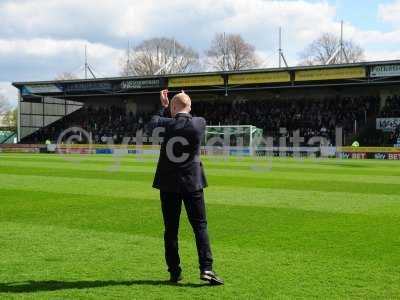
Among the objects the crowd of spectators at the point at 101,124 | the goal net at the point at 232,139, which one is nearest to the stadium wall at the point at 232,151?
→ the goal net at the point at 232,139

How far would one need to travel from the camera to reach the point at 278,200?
14.5 metres

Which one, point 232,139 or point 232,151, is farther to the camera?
point 232,139

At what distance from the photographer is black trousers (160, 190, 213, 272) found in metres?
6.34

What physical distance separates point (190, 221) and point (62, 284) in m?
1.51

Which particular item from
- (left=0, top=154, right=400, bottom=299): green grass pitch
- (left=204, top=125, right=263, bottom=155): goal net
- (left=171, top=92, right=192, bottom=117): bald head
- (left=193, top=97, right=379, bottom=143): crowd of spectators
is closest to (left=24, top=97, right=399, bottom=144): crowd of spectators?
(left=193, top=97, right=379, bottom=143): crowd of spectators

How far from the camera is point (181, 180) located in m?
6.30

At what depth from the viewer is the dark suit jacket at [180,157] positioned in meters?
6.33

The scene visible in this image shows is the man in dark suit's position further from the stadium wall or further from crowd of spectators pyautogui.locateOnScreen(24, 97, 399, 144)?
crowd of spectators pyautogui.locateOnScreen(24, 97, 399, 144)

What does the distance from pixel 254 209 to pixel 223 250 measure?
4.58 meters

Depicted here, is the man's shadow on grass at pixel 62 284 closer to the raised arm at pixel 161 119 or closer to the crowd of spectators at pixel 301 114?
the raised arm at pixel 161 119

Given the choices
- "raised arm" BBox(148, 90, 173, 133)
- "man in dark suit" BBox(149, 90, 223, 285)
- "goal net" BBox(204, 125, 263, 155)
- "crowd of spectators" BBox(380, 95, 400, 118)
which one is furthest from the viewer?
"crowd of spectators" BBox(380, 95, 400, 118)

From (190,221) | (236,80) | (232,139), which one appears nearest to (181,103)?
(190,221)

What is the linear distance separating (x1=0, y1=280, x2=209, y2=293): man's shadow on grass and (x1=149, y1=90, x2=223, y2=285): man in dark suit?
18 cm

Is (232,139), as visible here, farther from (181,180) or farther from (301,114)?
(181,180)
